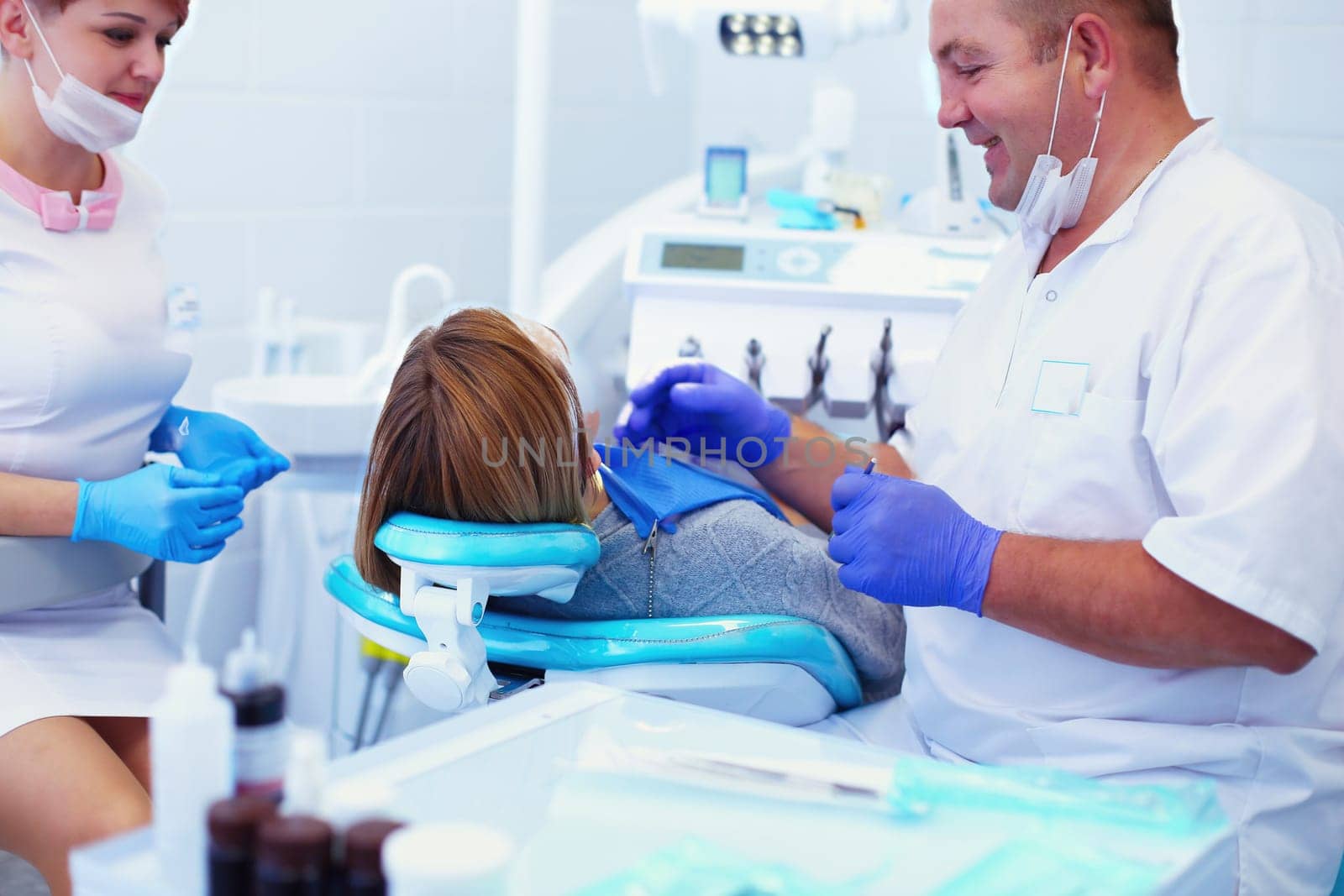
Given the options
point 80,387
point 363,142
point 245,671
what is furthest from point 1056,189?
point 363,142

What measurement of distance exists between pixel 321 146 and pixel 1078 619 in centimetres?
206

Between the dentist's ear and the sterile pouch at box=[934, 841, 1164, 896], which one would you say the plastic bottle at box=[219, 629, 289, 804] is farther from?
the dentist's ear

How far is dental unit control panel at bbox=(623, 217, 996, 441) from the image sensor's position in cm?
200

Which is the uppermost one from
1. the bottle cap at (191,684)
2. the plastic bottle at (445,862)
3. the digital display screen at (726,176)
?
the digital display screen at (726,176)

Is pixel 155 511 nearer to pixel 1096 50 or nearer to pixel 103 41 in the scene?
pixel 103 41

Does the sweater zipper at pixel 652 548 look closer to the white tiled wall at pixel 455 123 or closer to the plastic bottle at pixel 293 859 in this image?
the plastic bottle at pixel 293 859

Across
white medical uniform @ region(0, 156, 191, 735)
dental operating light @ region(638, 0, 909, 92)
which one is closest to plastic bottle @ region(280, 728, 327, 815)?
white medical uniform @ region(0, 156, 191, 735)

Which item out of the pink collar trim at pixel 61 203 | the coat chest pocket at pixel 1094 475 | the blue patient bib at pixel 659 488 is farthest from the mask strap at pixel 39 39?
the coat chest pocket at pixel 1094 475

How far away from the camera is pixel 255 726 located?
0.80 metres

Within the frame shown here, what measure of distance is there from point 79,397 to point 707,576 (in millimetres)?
763

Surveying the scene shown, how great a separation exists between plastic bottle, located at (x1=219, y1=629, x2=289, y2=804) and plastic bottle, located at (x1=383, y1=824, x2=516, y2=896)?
0.14m

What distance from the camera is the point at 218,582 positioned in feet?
8.36

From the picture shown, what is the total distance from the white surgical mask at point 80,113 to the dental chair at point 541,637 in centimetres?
58

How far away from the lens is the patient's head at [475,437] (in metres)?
1.27
